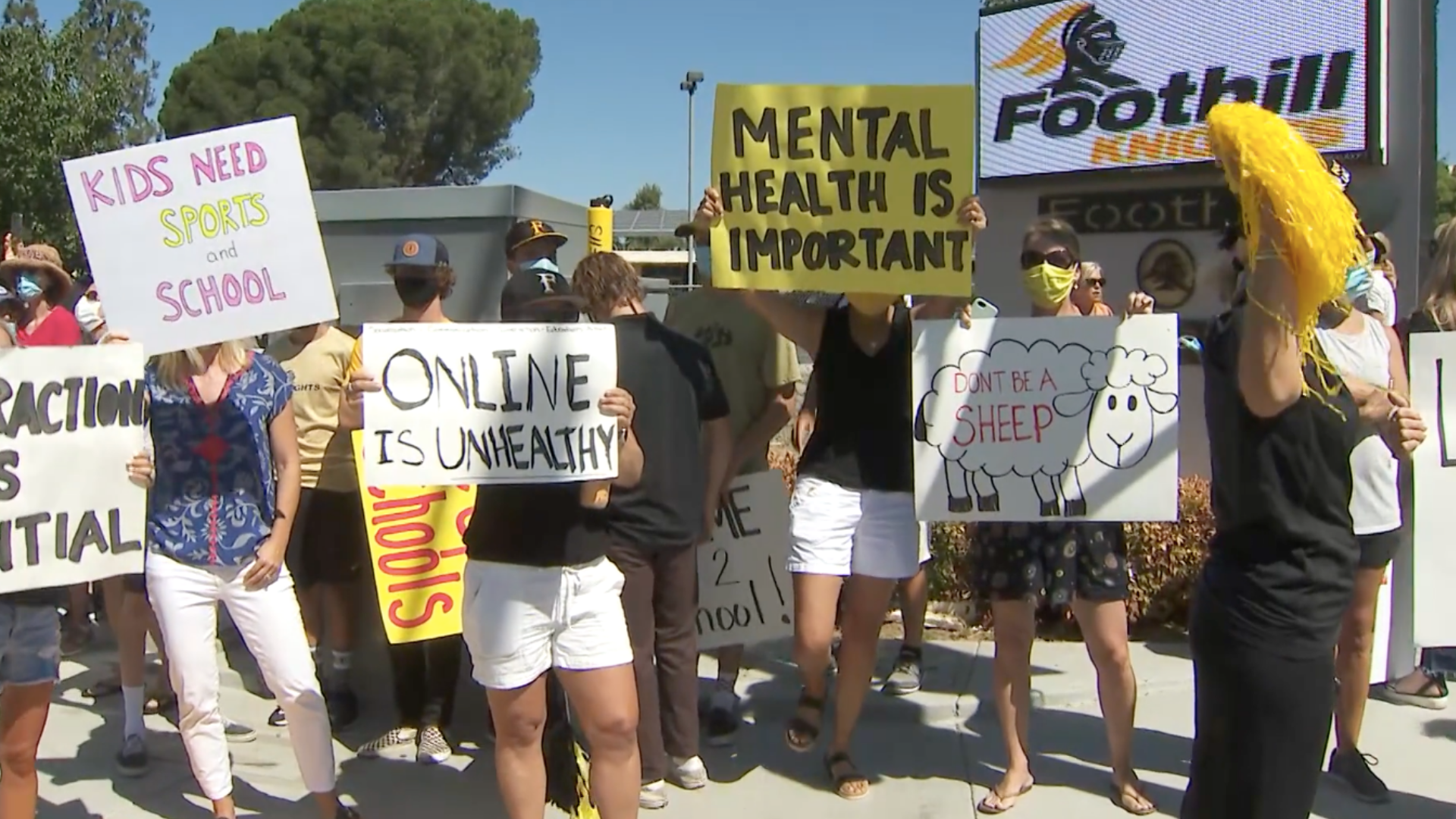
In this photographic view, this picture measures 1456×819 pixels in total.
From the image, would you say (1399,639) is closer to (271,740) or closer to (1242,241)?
(1242,241)

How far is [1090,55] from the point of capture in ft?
25.1

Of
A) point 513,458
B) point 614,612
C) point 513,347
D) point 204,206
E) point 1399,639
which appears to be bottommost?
point 1399,639

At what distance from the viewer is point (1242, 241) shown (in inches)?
102

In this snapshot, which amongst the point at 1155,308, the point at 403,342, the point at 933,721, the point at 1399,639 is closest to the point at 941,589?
the point at 933,721

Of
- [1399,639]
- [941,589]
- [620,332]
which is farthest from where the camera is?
[941,589]

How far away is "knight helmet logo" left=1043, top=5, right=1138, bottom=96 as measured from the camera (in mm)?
7555

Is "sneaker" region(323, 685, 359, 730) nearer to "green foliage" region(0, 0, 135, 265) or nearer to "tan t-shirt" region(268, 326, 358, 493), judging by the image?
"tan t-shirt" region(268, 326, 358, 493)

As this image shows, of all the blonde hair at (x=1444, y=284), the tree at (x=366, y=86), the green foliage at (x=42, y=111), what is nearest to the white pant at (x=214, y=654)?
the blonde hair at (x=1444, y=284)

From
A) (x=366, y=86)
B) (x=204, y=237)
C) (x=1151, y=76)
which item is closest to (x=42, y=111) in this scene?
(x=366, y=86)

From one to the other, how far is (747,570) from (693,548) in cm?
65

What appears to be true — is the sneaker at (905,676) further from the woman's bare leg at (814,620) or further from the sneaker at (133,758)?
the sneaker at (133,758)

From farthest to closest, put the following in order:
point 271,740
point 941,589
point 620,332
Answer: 1. point 941,589
2. point 271,740
3. point 620,332

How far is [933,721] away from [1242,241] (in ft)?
9.33

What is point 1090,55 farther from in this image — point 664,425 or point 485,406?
point 485,406
